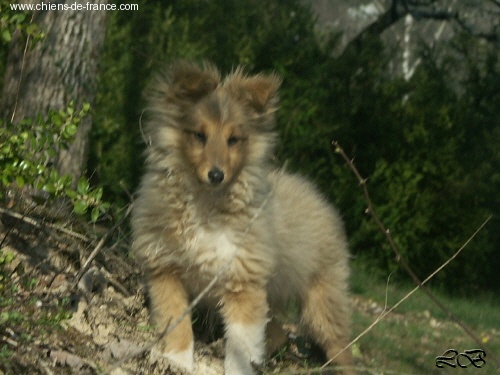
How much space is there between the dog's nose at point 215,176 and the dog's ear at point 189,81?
23.7 inches

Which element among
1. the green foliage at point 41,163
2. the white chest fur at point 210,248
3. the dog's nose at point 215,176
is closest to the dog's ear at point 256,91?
the dog's nose at point 215,176

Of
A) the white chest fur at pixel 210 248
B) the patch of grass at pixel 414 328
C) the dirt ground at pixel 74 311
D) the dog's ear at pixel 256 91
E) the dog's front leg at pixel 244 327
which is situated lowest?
the patch of grass at pixel 414 328

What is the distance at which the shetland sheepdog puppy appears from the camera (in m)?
5.61

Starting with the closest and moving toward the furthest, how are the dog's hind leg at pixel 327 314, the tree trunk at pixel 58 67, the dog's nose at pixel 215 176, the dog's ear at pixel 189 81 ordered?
the dog's nose at pixel 215 176, the dog's ear at pixel 189 81, the dog's hind leg at pixel 327 314, the tree trunk at pixel 58 67

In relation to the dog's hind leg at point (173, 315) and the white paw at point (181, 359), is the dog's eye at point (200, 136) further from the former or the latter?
the white paw at point (181, 359)

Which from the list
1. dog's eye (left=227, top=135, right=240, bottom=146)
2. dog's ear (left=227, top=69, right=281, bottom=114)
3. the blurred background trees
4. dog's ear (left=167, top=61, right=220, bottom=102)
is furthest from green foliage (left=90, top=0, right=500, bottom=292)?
dog's eye (left=227, top=135, right=240, bottom=146)

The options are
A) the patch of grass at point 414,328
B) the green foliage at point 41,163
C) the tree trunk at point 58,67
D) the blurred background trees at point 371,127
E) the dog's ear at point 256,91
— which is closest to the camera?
the green foliage at point 41,163

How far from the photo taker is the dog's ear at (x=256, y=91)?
5934 mm

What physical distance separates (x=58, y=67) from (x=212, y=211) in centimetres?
241

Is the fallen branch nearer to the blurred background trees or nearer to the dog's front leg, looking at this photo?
the dog's front leg

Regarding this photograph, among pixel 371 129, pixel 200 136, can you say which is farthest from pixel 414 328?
pixel 200 136

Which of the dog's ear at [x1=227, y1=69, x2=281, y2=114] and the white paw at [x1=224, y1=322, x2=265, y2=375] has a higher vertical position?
the dog's ear at [x1=227, y1=69, x2=281, y2=114]

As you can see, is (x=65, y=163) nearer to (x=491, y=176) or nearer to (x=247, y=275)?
(x=247, y=275)

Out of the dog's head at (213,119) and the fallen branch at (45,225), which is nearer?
the dog's head at (213,119)
